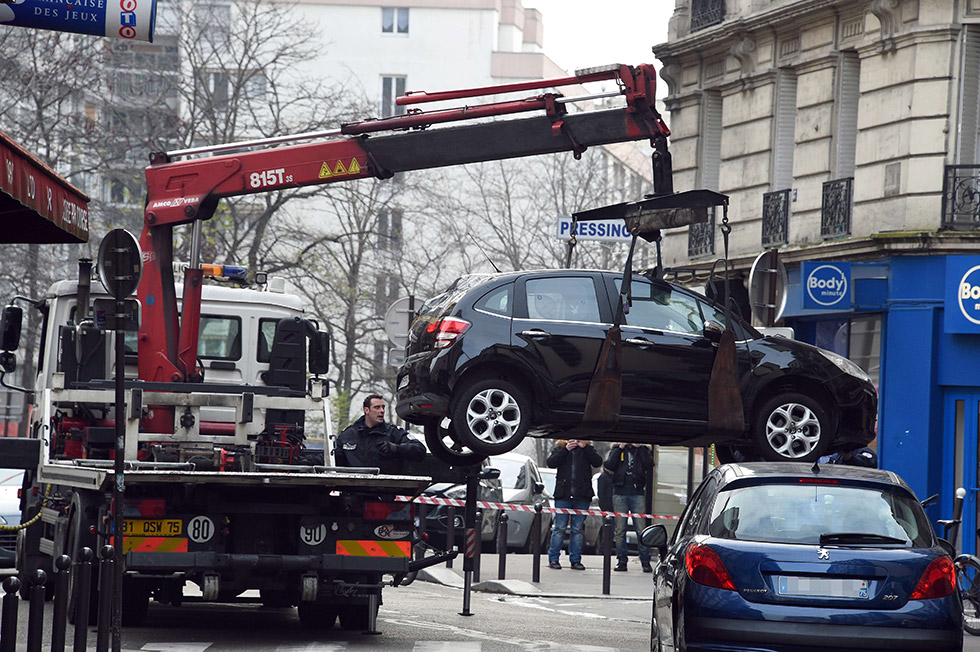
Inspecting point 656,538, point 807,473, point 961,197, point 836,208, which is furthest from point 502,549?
point 807,473

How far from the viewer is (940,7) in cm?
2177

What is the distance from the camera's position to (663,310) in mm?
14680

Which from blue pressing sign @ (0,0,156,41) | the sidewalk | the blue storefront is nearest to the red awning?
blue pressing sign @ (0,0,156,41)

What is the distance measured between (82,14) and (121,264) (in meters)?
4.44

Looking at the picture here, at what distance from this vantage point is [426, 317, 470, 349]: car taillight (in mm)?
14359

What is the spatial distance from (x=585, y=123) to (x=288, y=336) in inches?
129

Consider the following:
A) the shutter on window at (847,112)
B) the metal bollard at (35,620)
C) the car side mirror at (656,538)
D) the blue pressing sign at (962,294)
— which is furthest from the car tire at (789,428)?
the shutter on window at (847,112)

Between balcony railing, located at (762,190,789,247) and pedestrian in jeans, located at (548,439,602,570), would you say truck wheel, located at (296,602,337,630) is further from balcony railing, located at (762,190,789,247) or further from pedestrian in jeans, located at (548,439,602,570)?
balcony railing, located at (762,190,789,247)

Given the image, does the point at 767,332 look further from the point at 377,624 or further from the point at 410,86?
the point at 410,86

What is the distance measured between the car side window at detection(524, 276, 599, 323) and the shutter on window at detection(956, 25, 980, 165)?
8.85m

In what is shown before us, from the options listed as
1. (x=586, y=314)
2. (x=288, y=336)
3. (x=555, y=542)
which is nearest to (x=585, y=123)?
(x=586, y=314)

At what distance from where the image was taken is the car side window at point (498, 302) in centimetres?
1445

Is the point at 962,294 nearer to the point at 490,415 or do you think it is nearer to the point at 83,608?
the point at 490,415

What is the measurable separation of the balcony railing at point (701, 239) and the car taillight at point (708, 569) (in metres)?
17.6
